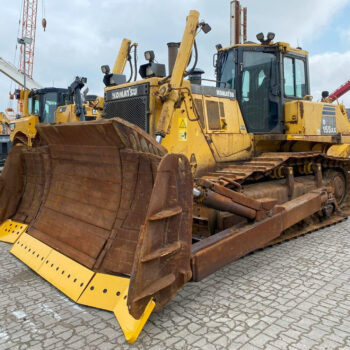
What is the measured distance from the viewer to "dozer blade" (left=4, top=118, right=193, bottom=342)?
290 centimetres

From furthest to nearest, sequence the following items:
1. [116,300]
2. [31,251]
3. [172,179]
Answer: [31,251] → [116,300] → [172,179]

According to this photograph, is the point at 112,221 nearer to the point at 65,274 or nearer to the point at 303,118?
the point at 65,274

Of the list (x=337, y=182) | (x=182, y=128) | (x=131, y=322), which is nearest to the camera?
(x=131, y=322)

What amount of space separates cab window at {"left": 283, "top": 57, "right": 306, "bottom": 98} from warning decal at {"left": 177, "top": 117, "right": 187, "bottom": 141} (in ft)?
7.60

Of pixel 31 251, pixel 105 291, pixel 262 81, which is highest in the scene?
pixel 262 81

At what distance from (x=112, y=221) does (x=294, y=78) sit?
4.40 meters

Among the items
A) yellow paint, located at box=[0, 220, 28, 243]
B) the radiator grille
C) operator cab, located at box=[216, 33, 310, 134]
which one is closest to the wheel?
operator cab, located at box=[216, 33, 310, 134]

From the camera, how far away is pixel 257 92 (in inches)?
243

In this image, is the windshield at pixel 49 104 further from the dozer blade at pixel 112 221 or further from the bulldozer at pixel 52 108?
the dozer blade at pixel 112 221

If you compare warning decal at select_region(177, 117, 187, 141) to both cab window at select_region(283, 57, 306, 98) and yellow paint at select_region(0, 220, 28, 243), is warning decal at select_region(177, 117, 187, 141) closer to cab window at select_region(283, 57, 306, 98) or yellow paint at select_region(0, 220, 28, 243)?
cab window at select_region(283, 57, 306, 98)

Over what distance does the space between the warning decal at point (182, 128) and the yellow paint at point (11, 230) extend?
8.62 ft

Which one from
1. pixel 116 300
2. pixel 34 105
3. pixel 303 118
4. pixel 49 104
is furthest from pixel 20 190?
pixel 34 105

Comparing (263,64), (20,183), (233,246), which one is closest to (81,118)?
(20,183)

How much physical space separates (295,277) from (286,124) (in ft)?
9.73
